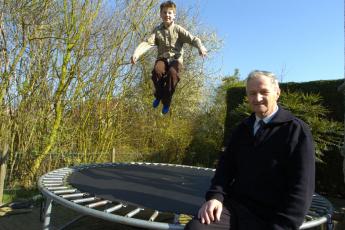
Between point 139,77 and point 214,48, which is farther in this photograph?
point 214,48

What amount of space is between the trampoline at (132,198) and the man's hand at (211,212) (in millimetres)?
297

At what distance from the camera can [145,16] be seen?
6.13 metres

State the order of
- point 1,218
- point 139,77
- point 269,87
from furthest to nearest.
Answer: point 139,77 → point 1,218 → point 269,87

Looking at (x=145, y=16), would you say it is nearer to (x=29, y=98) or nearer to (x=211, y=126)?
(x=29, y=98)

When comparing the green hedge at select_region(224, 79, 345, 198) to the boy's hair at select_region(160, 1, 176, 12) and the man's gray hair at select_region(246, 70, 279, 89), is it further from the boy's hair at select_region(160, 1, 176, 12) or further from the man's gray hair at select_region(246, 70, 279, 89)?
the man's gray hair at select_region(246, 70, 279, 89)

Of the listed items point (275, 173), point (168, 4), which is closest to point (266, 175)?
point (275, 173)

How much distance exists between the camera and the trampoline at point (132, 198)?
1804 mm

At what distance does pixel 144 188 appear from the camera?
262 cm

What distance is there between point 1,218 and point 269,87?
298 centimetres

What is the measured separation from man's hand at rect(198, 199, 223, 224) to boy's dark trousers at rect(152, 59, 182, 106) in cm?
173

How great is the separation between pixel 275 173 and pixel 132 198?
116cm

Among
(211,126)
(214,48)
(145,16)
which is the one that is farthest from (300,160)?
(214,48)

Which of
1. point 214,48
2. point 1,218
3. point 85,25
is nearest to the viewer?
point 1,218

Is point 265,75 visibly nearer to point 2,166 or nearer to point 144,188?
point 144,188
